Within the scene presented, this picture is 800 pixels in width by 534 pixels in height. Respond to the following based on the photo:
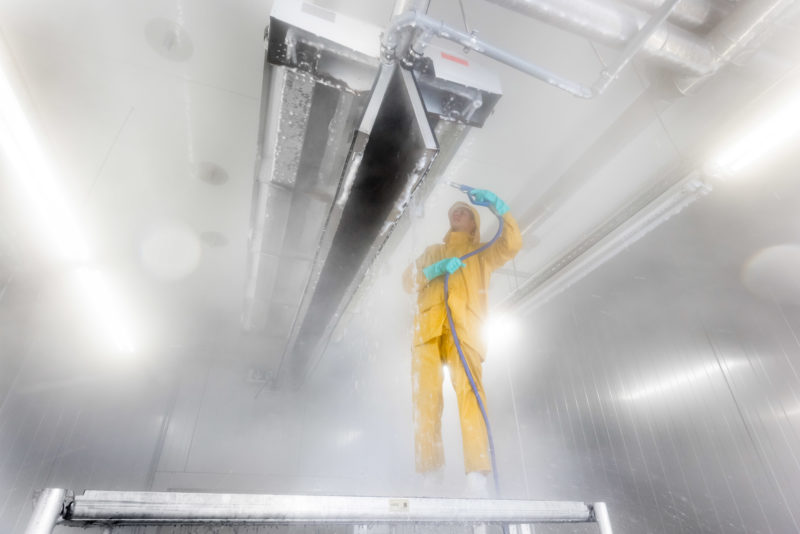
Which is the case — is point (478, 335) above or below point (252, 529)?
above

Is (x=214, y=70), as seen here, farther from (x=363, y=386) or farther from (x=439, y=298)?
(x=363, y=386)

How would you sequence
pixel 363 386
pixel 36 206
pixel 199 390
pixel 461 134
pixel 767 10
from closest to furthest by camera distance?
1. pixel 767 10
2. pixel 461 134
3. pixel 36 206
4. pixel 199 390
5. pixel 363 386

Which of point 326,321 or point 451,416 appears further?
point 451,416

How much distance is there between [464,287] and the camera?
2311 mm

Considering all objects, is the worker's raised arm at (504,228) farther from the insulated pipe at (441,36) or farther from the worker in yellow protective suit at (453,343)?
the insulated pipe at (441,36)

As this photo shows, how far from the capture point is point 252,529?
96 centimetres

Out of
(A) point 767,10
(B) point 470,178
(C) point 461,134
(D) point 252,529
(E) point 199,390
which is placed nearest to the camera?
(D) point 252,529

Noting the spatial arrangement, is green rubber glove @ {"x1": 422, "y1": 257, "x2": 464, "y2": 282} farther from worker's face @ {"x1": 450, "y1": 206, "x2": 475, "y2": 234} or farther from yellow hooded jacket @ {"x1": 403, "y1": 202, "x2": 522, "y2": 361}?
worker's face @ {"x1": 450, "y1": 206, "x2": 475, "y2": 234}

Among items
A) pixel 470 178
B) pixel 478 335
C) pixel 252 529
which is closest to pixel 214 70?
pixel 470 178

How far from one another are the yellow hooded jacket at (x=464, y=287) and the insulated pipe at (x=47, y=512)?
1.72m

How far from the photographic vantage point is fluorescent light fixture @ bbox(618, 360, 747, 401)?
3145 millimetres

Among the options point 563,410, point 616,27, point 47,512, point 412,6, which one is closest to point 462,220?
point 616,27

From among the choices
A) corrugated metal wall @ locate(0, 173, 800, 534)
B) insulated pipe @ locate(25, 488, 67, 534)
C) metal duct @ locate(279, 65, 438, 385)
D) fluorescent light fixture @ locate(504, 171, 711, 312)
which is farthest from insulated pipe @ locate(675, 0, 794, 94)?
insulated pipe @ locate(25, 488, 67, 534)

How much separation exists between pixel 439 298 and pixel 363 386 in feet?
13.8
